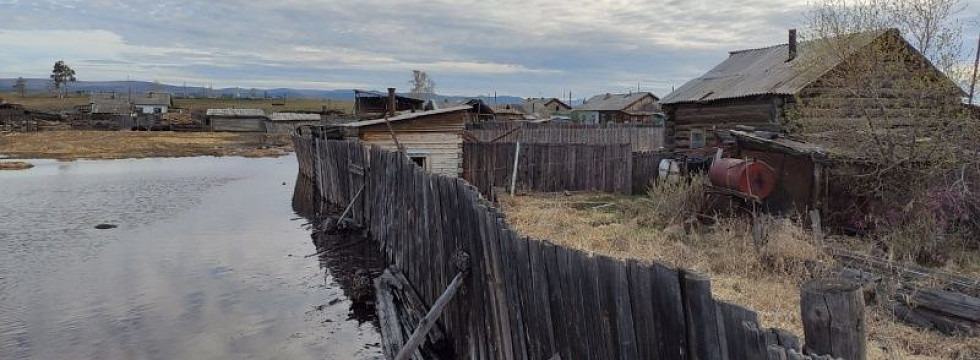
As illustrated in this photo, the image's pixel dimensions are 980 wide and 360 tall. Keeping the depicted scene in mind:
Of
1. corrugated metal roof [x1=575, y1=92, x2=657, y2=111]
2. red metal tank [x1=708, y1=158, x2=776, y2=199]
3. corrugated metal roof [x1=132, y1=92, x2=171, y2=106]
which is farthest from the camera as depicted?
corrugated metal roof [x1=132, y1=92, x2=171, y2=106]

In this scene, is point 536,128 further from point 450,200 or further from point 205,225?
point 450,200

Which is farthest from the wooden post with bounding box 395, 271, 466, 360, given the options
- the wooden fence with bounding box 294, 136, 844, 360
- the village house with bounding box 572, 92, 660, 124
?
the village house with bounding box 572, 92, 660, 124

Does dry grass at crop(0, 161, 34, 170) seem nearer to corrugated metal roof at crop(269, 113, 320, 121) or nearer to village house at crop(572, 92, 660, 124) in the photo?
corrugated metal roof at crop(269, 113, 320, 121)

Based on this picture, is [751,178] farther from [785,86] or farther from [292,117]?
[292,117]

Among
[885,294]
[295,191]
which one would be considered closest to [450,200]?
[885,294]

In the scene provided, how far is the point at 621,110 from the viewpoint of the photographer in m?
68.0

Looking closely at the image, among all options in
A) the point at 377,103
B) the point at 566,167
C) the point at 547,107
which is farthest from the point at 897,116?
the point at 547,107

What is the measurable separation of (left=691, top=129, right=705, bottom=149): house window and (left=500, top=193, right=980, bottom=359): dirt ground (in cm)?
941

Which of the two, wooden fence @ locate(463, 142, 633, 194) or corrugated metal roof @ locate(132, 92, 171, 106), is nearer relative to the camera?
wooden fence @ locate(463, 142, 633, 194)

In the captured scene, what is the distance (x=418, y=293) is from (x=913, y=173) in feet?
28.0

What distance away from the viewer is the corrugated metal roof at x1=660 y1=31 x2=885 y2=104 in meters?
16.1

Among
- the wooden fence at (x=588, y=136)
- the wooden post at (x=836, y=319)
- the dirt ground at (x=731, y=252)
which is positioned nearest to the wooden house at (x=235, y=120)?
the wooden fence at (x=588, y=136)

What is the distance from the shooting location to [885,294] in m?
7.54

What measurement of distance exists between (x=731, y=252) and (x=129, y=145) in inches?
2251
